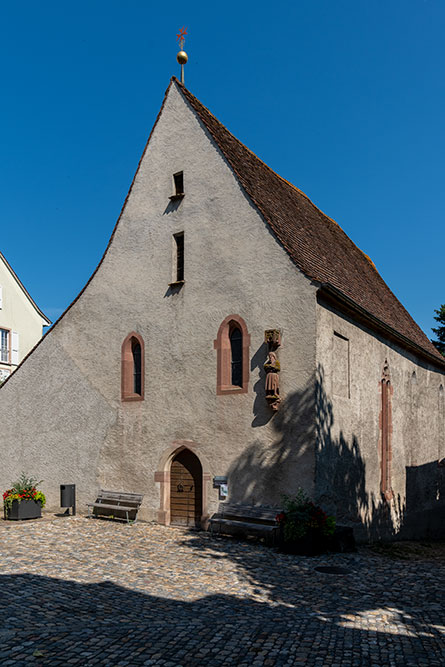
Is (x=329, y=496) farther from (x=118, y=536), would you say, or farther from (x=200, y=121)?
(x=200, y=121)

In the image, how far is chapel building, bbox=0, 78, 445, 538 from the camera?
547 inches

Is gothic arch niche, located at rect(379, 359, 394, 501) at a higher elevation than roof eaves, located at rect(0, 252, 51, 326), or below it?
below

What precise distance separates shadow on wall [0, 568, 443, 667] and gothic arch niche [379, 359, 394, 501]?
7316 millimetres

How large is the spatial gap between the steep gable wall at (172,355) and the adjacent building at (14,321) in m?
14.3

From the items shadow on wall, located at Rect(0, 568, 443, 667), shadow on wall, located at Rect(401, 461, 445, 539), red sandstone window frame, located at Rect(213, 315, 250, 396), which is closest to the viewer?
shadow on wall, located at Rect(0, 568, 443, 667)

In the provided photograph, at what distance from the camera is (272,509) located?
13375mm

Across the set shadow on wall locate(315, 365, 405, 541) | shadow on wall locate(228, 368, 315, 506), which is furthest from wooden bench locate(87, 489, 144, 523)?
shadow on wall locate(315, 365, 405, 541)

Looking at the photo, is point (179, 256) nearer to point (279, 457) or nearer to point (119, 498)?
point (279, 457)

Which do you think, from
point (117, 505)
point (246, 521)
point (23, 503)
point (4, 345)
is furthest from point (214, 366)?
point (4, 345)

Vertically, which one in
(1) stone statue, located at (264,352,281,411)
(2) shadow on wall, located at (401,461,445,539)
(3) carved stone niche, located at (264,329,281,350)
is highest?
(3) carved stone niche, located at (264,329,281,350)

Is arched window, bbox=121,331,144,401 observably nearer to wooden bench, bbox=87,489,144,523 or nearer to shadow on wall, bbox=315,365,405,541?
wooden bench, bbox=87,489,144,523

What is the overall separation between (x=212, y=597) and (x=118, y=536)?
5.64 metres

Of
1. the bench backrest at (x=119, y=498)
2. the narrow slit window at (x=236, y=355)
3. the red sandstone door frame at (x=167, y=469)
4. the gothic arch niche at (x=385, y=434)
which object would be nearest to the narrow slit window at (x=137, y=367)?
the red sandstone door frame at (x=167, y=469)

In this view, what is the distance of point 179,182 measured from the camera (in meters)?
16.9
